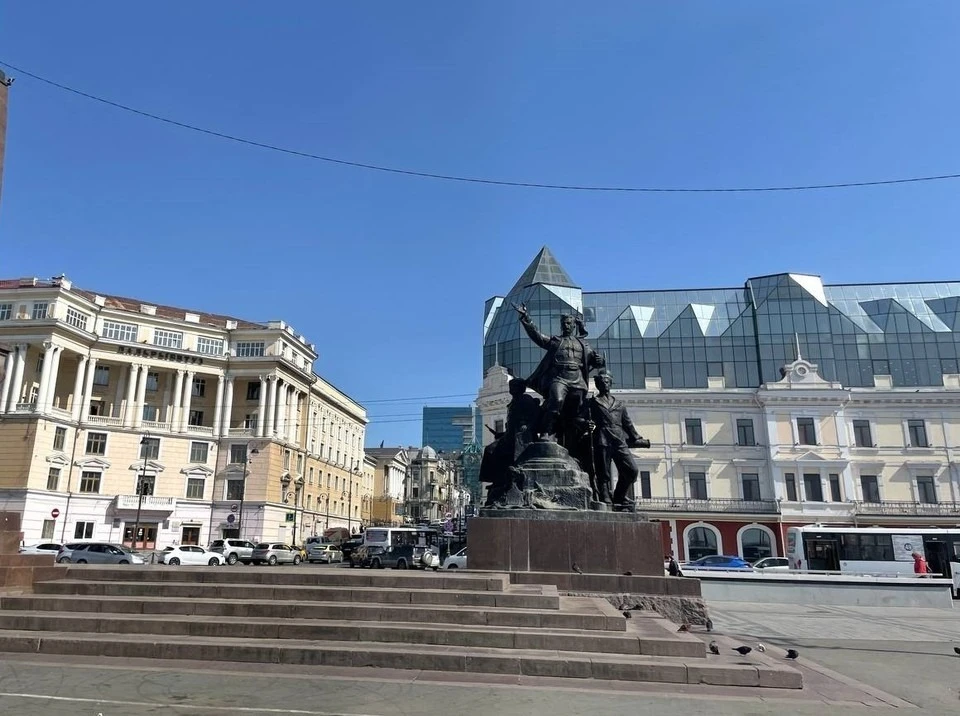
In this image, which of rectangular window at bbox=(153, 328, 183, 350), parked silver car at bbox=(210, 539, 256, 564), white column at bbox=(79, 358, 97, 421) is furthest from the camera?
rectangular window at bbox=(153, 328, 183, 350)

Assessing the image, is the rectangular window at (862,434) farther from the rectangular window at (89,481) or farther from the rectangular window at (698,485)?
the rectangular window at (89,481)

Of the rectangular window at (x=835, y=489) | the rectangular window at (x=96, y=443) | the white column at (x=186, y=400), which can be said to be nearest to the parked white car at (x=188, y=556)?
the rectangular window at (x=96, y=443)

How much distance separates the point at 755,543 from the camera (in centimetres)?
4612

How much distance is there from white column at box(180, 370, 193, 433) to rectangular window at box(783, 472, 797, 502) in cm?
4651

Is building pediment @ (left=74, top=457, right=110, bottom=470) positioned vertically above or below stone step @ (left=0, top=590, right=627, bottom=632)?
above

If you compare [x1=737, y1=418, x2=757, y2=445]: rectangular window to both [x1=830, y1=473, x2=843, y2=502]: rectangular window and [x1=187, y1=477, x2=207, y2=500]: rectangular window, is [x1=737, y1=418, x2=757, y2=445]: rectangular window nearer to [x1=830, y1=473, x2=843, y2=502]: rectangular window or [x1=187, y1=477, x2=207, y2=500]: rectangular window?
[x1=830, y1=473, x2=843, y2=502]: rectangular window

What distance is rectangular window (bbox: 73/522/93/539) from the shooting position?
4763 cm

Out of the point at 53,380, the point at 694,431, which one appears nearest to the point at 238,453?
the point at 53,380

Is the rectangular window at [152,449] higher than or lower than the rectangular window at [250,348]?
lower

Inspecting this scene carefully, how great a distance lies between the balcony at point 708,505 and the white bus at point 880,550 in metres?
17.7

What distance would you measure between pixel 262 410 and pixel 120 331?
12.8m

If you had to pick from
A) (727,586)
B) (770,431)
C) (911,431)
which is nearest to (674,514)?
(770,431)

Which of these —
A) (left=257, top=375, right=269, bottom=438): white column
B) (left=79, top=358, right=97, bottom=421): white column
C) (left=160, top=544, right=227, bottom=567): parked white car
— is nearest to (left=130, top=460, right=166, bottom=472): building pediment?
(left=79, top=358, right=97, bottom=421): white column

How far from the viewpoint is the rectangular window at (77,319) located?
163 feet
